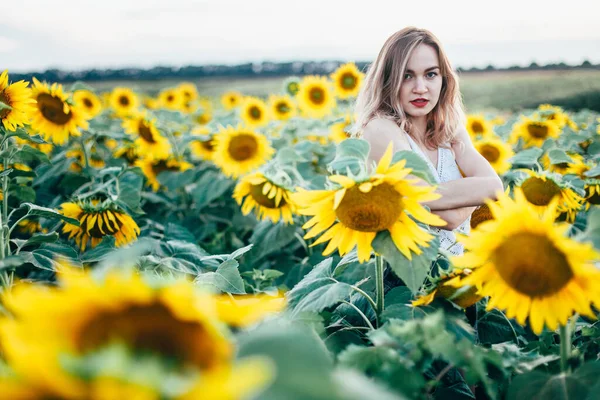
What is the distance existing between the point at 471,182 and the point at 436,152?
55 cm

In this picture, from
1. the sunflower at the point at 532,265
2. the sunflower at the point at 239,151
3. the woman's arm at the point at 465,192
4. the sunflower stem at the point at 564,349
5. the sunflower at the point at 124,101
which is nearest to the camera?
the sunflower at the point at 532,265

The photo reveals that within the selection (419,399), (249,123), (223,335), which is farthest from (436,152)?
(249,123)

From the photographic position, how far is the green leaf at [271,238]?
9.58ft

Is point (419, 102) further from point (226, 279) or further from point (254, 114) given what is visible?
point (254, 114)

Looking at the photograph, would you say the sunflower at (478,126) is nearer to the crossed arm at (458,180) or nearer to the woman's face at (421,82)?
the crossed arm at (458,180)

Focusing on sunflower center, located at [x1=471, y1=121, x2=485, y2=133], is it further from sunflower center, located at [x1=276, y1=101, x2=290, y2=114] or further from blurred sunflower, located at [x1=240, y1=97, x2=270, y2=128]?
sunflower center, located at [x1=276, y1=101, x2=290, y2=114]

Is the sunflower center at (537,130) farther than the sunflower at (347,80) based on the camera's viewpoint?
No

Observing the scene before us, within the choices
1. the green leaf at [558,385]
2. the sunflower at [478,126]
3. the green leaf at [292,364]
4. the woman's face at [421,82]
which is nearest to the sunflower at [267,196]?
the woman's face at [421,82]

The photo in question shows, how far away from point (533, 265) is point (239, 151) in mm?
2789

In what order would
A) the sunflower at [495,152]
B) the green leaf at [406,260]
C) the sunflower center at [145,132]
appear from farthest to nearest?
the sunflower center at [145,132] → the sunflower at [495,152] → the green leaf at [406,260]

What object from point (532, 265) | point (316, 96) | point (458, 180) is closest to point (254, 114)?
point (316, 96)

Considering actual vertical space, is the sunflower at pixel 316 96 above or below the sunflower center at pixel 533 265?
above

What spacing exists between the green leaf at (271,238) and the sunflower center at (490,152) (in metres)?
1.56

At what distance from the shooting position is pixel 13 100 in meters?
2.22
